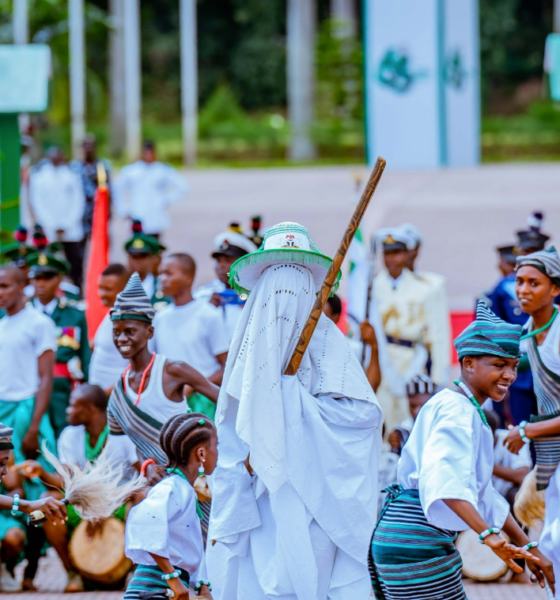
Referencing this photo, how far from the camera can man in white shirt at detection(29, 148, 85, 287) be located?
14508 millimetres

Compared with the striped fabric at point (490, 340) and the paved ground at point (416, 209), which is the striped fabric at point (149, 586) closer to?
the striped fabric at point (490, 340)

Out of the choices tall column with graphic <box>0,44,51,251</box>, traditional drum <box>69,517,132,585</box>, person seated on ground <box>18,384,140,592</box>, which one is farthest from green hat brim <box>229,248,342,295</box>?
tall column with graphic <box>0,44,51,251</box>

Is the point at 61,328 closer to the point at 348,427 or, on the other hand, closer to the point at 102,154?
the point at 348,427

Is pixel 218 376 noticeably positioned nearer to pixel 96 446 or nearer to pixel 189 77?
pixel 96 446

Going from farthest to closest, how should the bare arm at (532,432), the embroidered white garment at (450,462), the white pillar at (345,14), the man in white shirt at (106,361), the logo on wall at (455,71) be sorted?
Answer: the white pillar at (345,14) → the logo on wall at (455,71) → the man in white shirt at (106,361) → the bare arm at (532,432) → the embroidered white garment at (450,462)

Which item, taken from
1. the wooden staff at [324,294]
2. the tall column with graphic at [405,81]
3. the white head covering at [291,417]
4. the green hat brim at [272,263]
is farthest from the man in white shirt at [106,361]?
the tall column with graphic at [405,81]

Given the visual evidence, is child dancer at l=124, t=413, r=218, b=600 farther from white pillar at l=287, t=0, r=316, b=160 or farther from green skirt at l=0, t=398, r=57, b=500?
white pillar at l=287, t=0, r=316, b=160

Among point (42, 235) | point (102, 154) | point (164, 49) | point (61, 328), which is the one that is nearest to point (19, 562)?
point (61, 328)

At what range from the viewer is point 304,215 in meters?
22.4

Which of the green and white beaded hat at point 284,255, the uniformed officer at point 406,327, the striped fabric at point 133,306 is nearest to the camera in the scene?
the green and white beaded hat at point 284,255

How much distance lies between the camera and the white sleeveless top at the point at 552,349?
18.8 ft

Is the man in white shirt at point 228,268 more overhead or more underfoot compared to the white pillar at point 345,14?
more underfoot

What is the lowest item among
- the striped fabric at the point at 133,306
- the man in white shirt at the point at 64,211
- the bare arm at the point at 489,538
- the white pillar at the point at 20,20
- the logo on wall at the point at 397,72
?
the bare arm at the point at 489,538

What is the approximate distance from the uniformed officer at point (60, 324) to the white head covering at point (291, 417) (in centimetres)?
377
